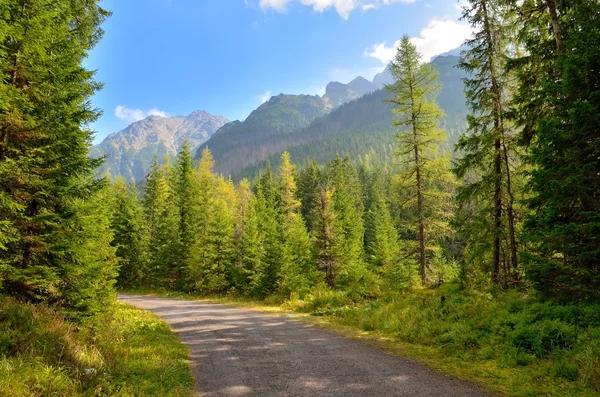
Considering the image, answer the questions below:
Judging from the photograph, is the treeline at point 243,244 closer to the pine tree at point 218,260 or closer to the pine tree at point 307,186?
the pine tree at point 218,260

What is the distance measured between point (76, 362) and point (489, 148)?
16.6 metres

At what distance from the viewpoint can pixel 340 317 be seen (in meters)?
14.4

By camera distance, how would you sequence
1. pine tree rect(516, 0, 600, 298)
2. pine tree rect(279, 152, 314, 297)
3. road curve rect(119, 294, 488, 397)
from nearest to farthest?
1. road curve rect(119, 294, 488, 397)
2. pine tree rect(516, 0, 600, 298)
3. pine tree rect(279, 152, 314, 297)

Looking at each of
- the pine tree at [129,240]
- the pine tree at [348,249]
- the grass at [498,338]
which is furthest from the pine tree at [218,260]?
the grass at [498,338]

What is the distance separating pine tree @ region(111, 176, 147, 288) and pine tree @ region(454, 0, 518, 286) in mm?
36023

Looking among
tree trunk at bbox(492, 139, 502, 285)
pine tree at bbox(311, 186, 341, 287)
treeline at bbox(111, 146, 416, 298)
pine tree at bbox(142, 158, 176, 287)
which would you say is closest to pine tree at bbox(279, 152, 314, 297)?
treeline at bbox(111, 146, 416, 298)

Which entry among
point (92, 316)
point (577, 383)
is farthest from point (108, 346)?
point (577, 383)

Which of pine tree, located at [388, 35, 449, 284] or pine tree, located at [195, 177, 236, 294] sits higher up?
pine tree, located at [388, 35, 449, 284]

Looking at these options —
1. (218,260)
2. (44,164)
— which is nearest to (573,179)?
(44,164)

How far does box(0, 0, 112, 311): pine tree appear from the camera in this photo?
935cm

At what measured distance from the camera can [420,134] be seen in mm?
21297

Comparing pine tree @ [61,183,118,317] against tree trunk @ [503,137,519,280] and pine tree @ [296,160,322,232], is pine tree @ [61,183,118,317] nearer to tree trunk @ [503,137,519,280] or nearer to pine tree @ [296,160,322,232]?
tree trunk @ [503,137,519,280]

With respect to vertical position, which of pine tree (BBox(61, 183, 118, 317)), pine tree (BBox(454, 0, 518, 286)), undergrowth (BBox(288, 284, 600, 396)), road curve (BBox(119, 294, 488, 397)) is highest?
pine tree (BBox(454, 0, 518, 286))

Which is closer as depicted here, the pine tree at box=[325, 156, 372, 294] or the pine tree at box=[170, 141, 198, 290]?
the pine tree at box=[325, 156, 372, 294]
